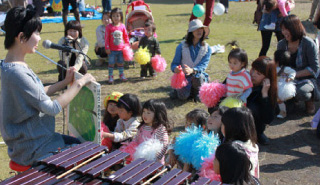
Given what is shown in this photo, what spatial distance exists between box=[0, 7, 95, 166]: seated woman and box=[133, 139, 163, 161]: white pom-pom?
3.02ft

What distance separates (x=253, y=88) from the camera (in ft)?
17.6

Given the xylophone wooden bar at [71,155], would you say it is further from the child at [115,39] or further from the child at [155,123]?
the child at [115,39]

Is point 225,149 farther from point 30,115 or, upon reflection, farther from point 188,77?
point 188,77

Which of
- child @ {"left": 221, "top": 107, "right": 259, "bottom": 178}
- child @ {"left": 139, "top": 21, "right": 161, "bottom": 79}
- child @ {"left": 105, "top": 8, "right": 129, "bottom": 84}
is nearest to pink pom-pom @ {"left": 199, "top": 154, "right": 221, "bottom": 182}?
child @ {"left": 221, "top": 107, "right": 259, "bottom": 178}

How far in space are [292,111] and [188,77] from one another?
191 cm

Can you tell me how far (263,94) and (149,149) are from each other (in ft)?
6.22

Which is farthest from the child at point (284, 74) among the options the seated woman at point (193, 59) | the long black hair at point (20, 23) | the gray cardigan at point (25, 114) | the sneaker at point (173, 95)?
the long black hair at point (20, 23)

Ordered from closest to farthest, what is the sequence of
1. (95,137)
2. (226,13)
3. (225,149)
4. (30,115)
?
(225,149)
(30,115)
(95,137)
(226,13)

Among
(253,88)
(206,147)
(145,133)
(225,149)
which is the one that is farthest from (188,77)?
(225,149)

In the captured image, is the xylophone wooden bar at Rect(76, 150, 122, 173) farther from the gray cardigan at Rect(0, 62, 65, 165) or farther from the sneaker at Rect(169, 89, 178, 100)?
the sneaker at Rect(169, 89, 178, 100)

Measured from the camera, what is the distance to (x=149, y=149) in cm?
405

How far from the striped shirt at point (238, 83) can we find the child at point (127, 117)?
1.49 metres

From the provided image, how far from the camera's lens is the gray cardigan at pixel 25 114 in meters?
3.17

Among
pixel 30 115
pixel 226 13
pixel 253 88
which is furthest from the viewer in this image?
pixel 226 13
